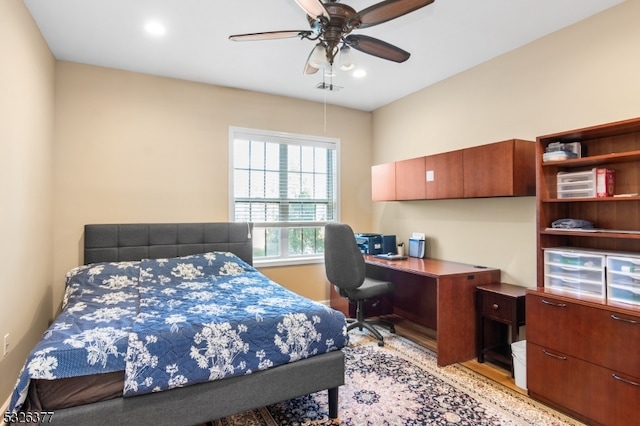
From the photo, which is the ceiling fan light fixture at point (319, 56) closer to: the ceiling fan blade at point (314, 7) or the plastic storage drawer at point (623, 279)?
the ceiling fan blade at point (314, 7)

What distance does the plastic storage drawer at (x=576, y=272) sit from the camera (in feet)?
7.45

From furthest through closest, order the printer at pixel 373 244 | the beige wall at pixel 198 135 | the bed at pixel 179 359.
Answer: the printer at pixel 373 244, the beige wall at pixel 198 135, the bed at pixel 179 359

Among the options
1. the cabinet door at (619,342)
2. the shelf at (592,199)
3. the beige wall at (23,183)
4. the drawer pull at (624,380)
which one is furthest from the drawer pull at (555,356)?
the beige wall at (23,183)

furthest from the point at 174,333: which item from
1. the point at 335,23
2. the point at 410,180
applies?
the point at 410,180

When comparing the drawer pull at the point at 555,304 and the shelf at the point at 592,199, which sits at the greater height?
the shelf at the point at 592,199

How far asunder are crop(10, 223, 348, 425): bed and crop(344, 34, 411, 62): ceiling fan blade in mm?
1731

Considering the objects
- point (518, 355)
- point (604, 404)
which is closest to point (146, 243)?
point (518, 355)

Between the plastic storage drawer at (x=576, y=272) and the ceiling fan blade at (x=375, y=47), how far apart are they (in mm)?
1761

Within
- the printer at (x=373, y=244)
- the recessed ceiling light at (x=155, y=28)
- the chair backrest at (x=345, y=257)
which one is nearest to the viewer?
the recessed ceiling light at (x=155, y=28)

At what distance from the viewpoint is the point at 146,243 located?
11.7ft

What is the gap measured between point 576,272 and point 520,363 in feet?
2.58

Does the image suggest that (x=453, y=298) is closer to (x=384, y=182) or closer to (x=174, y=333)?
(x=384, y=182)

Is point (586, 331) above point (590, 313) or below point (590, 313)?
below

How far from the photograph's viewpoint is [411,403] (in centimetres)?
239
